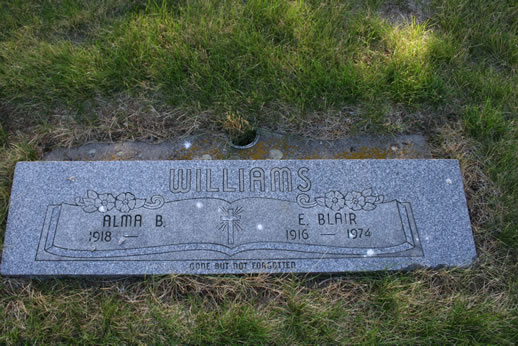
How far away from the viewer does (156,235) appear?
2227 mm

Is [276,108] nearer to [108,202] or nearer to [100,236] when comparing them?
[108,202]

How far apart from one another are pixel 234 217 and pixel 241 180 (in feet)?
0.74

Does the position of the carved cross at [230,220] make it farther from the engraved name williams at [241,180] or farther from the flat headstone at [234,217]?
the engraved name williams at [241,180]

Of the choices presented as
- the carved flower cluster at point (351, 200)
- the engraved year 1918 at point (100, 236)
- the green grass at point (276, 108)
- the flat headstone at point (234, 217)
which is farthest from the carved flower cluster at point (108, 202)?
the carved flower cluster at point (351, 200)

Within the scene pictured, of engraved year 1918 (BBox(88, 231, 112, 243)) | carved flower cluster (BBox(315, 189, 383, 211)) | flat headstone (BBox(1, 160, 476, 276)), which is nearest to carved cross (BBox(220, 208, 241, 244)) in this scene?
flat headstone (BBox(1, 160, 476, 276))

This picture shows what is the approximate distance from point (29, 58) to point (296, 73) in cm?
178

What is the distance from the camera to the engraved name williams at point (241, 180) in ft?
7.67

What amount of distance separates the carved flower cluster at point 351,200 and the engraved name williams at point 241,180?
0.41 ft

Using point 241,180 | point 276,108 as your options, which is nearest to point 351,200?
point 241,180

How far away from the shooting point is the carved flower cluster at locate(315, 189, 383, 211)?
2312mm

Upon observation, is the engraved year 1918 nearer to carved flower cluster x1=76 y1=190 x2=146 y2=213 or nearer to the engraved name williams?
carved flower cluster x1=76 y1=190 x2=146 y2=213

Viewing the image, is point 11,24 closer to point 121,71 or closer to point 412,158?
point 121,71

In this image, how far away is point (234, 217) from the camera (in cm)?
227

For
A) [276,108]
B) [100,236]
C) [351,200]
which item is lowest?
[100,236]
